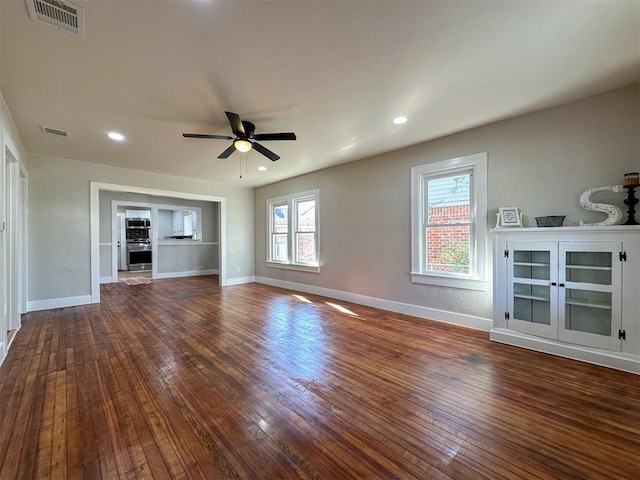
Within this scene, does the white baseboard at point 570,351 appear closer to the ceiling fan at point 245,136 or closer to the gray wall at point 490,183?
the gray wall at point 490,183

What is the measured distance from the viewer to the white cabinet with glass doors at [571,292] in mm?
2412

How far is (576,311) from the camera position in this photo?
106 inches

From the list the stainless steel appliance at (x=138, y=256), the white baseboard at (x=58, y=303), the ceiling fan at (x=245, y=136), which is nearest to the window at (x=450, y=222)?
the ceiling fan at (x=245, y=136)

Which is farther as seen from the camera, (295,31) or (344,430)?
(295,31)

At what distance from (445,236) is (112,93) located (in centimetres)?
425

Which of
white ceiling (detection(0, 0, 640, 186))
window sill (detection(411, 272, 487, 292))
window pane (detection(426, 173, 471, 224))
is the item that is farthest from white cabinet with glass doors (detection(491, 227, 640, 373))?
white ceiling (detection(0, 0, 640, 186))

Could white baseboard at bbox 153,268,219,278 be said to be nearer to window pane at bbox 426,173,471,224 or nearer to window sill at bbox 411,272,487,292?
window sill at bbox 411,272,487,292

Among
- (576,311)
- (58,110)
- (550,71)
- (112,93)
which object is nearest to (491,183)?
(550,71)

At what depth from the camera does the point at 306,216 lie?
20.1 feet

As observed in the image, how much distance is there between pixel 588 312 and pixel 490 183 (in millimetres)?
1676

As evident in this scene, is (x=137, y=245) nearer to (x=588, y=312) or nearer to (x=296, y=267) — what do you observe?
(x=296, y=267)

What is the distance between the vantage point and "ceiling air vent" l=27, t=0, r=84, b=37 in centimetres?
166

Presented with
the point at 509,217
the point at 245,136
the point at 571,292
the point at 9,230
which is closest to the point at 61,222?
the point at 9,230

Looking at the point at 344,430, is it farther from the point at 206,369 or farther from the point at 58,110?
the point at 58,110
